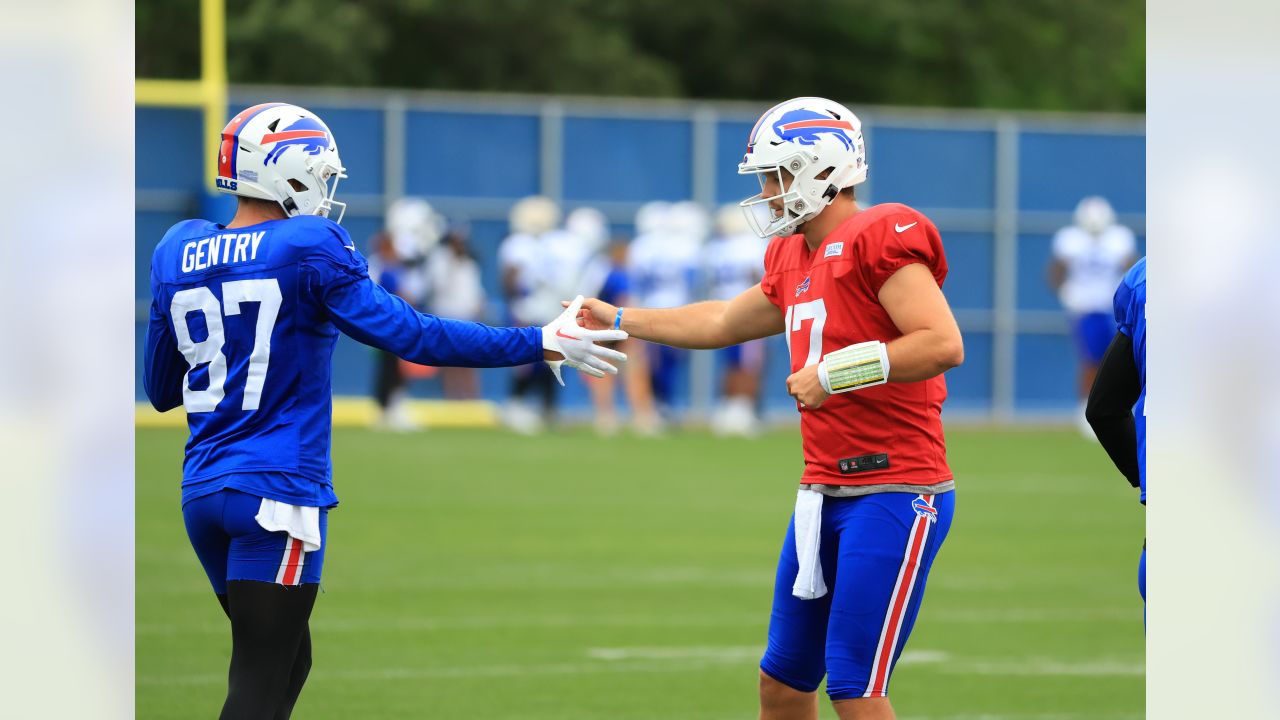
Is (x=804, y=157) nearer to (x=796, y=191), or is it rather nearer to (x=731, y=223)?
(x=796, y=191)

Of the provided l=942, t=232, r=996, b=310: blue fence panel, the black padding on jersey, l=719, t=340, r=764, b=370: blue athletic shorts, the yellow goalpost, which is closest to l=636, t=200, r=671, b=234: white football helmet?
l=719, t=340, r=764, b=370: blue athletic shorts

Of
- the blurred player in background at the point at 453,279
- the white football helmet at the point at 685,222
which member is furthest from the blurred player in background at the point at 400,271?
the white football helmet at the point at 685,222

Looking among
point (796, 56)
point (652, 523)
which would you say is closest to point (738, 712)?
point (652, 523)

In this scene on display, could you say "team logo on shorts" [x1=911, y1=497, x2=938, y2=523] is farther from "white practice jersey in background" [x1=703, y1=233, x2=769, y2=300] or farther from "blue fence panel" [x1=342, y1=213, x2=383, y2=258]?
"blue fence panel" [x1=342, y1=213, x2=383, y2=258]

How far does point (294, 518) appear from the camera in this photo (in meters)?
4.50

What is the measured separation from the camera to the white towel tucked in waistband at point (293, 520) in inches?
175

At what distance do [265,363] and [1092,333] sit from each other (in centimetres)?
1859

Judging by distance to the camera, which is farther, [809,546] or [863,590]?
[809,546]

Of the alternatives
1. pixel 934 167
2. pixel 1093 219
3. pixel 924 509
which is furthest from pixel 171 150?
pixel 924 509

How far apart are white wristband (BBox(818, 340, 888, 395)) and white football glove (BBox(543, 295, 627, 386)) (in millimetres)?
589

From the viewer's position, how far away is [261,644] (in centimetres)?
446

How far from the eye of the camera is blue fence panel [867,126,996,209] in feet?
84.8

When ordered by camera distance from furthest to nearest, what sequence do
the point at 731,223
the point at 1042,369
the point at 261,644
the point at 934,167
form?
1. the point at 1042,369
2. the point at 934,167
3. the point at 731,223
4. the point at 261,644
